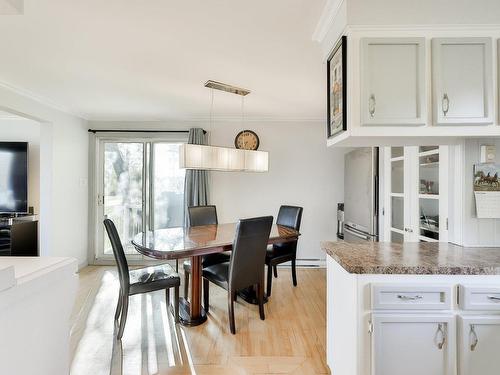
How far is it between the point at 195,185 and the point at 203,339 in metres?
2.34

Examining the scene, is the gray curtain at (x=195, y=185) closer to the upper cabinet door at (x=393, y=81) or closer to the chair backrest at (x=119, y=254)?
the chair backrest at (x=119, y=254)

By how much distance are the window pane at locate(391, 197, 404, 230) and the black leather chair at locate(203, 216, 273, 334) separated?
121 centimetres

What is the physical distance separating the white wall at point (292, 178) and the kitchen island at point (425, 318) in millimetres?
3086

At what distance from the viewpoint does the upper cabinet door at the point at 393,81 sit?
162 centimetres

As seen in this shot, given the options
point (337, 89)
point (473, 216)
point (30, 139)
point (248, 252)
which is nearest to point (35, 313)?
point (337, 89)

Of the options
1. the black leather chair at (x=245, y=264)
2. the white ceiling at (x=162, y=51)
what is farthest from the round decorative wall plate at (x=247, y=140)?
the black leather chair at (x=245, y=264)

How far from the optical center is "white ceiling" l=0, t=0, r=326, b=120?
1.73m

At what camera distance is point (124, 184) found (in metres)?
4.60

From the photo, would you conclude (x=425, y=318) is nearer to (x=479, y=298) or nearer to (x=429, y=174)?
(x=479, y=298)

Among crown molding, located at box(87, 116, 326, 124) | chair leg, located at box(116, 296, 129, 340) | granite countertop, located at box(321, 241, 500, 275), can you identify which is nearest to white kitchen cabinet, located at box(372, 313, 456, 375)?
granite countertop, located at box(321, 241, 500, 275)

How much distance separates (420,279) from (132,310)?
2638 millimetres

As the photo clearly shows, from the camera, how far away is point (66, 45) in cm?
216

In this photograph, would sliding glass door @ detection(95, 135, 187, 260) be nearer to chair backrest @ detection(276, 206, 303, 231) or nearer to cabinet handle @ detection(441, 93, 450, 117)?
chair backrest @ detection(276, 206, 303, 231)

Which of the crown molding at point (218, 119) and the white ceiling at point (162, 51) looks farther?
the crown molding at point (218, 119)
